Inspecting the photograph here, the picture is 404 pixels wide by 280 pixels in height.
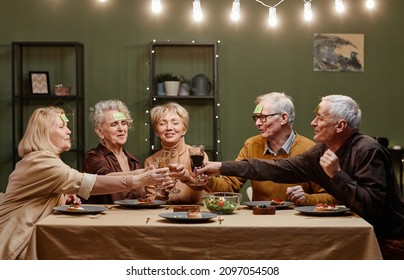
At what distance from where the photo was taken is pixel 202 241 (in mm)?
2602

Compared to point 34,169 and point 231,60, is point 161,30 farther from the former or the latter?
point 34,169

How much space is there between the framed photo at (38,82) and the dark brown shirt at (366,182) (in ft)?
10.8

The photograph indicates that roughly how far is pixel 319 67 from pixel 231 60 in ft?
2.70

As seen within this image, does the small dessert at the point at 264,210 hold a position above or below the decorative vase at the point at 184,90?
below

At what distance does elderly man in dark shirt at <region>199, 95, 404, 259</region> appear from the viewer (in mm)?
2893

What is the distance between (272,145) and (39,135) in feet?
4.43

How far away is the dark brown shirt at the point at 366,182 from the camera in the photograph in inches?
113

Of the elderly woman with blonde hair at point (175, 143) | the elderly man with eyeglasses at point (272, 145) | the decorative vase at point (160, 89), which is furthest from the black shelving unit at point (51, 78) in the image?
the elderly man with eyeglasses at point (272, 145)

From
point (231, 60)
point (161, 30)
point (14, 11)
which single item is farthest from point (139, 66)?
point (14, 11)

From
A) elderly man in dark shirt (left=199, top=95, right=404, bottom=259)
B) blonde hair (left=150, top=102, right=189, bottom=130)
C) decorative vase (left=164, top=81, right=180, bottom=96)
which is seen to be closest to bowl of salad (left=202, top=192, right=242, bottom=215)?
elderly man in dark shirt (left=199, top=95, right=404, bottom=259)

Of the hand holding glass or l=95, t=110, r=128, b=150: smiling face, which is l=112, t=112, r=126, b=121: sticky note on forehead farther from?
the hand holding glass

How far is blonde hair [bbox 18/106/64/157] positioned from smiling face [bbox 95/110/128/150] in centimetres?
65

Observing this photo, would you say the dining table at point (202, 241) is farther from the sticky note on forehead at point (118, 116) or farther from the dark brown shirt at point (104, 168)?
the sticky note on forehead at point (118, 116)

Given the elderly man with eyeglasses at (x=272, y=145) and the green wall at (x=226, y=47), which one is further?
the green wall at (x=226, y=47)
